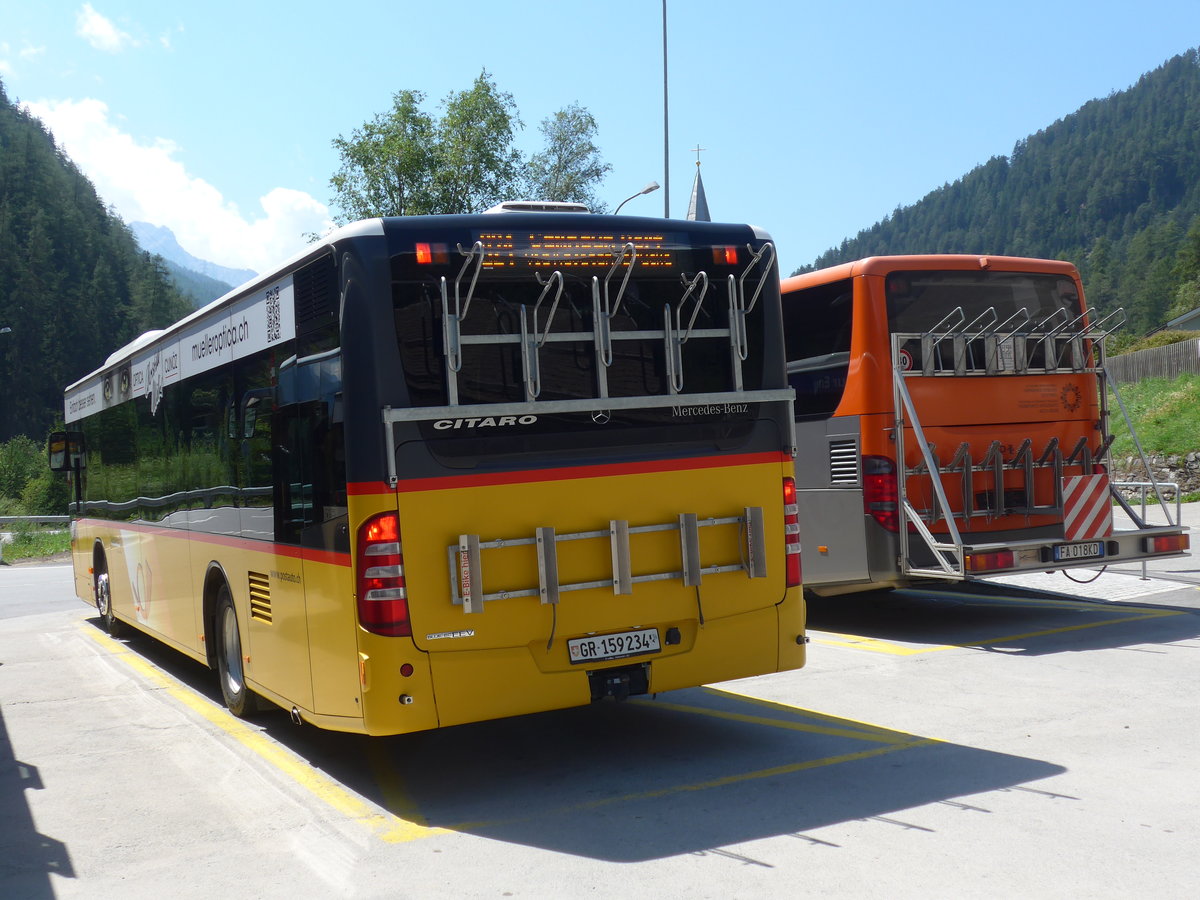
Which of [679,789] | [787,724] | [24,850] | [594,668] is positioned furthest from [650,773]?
[24,850]

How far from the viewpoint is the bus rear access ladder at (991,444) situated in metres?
10.5

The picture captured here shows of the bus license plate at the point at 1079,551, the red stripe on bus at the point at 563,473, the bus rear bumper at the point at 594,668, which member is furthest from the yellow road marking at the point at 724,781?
the bus license plate at the point at 1079,551

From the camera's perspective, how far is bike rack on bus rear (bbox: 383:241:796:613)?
6.01 m

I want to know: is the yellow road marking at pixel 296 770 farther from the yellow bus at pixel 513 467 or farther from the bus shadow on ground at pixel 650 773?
the yellow bus at pixel 513 467

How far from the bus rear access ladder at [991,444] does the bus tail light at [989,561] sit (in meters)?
0.05

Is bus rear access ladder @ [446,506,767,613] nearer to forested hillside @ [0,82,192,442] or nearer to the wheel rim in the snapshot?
the wheel rim

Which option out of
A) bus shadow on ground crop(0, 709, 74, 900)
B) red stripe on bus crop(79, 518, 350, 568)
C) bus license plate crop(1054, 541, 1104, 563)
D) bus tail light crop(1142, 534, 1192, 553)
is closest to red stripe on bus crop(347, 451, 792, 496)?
red stripe on bus crop(79, 518, 350, 568)

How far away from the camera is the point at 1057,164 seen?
187 m

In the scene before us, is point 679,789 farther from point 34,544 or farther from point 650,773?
point 34,544

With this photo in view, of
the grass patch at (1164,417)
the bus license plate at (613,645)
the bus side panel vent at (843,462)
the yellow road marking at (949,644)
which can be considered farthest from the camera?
the grass patch at (1164,417)

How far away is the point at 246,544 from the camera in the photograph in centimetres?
774

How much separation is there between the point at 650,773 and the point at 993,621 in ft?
20.6

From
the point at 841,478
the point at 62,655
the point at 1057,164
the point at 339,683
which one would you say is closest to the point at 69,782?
the point at 339,683

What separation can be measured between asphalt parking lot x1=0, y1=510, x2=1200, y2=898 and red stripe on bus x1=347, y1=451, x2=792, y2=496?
1.61 meters
